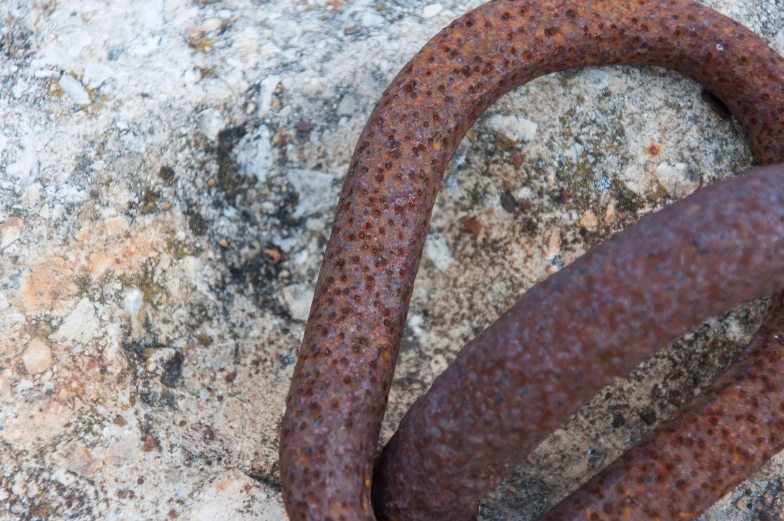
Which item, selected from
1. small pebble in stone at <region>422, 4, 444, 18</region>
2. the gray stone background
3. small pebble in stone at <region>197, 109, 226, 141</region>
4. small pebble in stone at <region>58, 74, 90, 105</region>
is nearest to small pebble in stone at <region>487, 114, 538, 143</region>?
the gray stone background

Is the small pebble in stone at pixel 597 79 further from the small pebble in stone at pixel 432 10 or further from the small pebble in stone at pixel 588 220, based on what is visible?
the small pebble in stone at pixel 432 10

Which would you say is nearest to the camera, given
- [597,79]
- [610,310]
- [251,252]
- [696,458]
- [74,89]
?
[610,310]

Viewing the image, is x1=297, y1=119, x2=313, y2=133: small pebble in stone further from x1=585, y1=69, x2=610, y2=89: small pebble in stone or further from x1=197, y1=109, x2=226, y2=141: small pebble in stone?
x1=585, y1=69, x2=610, y2=89: small pebble in stone

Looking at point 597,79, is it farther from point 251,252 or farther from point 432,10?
point 251,252

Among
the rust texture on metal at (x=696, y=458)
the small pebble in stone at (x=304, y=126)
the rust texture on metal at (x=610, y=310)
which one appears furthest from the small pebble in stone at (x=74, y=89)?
the rust texture on metal at (x=696, y=458)

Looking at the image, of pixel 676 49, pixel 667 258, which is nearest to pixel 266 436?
pixel 667 258

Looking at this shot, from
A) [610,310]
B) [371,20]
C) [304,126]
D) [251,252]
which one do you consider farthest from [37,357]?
[610,310]
